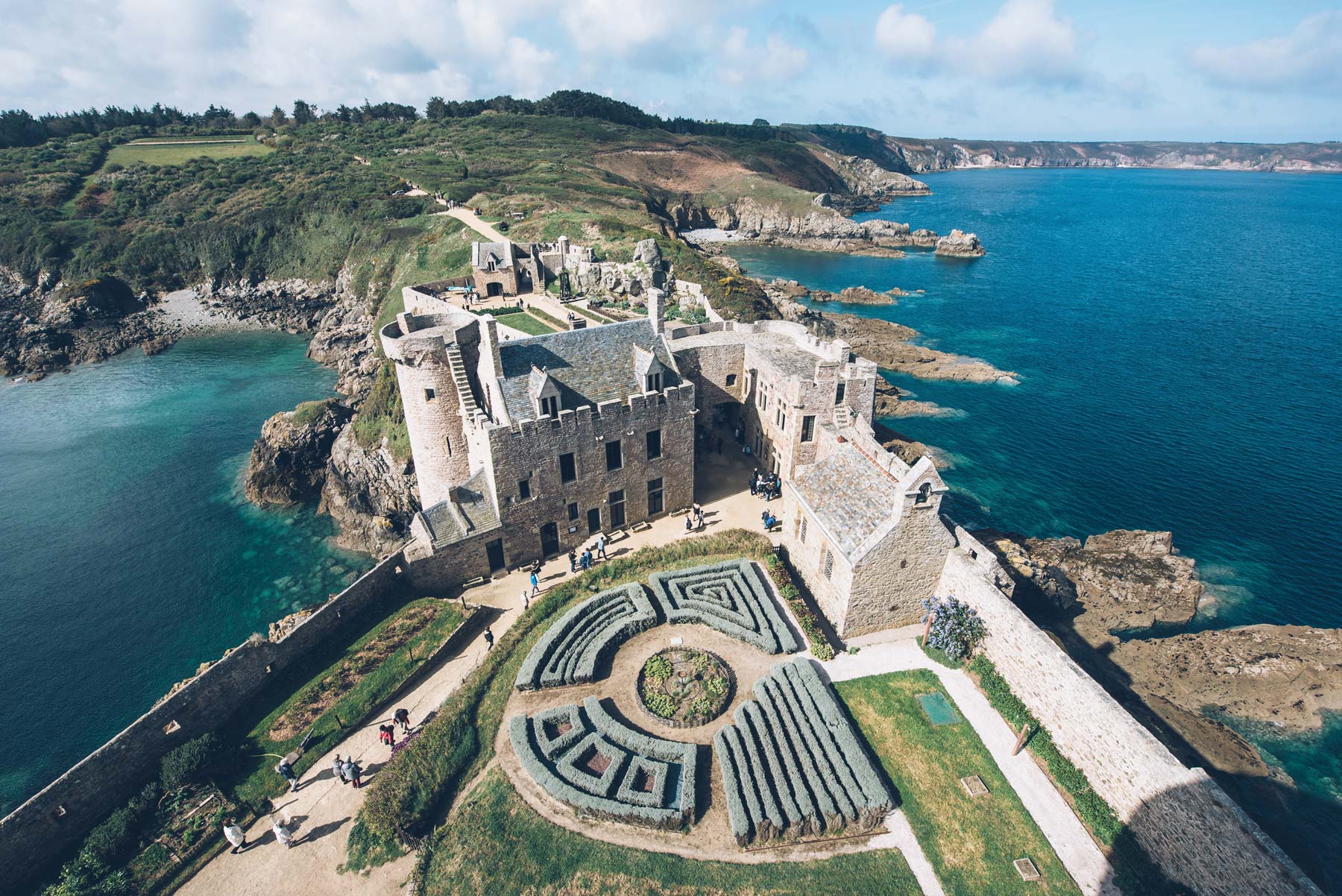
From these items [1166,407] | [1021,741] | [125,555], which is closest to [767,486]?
[1021,741]

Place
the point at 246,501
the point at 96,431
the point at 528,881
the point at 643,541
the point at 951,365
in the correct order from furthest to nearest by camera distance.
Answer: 1. the point at 951,365
2. the point at 96,431
3. the point at 246,501
4. the point at 643,541
5. the point at 528,881

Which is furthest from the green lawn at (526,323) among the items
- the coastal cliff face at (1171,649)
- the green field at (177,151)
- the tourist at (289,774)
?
the green field at (177,151)

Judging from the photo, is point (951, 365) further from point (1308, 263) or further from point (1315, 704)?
point (1308, 263)

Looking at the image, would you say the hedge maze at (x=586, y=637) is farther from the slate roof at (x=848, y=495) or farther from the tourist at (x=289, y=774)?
the slate roof at (x=848, y=495)

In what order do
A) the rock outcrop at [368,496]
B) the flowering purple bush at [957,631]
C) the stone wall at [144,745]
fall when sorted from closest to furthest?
the stone wall at [144,745], the flowering purple bush at [957,631], the rock outcrop at [368,496]

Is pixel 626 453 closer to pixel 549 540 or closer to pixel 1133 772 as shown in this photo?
pixel 549 540

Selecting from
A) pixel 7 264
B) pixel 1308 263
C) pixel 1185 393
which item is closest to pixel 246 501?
pixel 7 264
